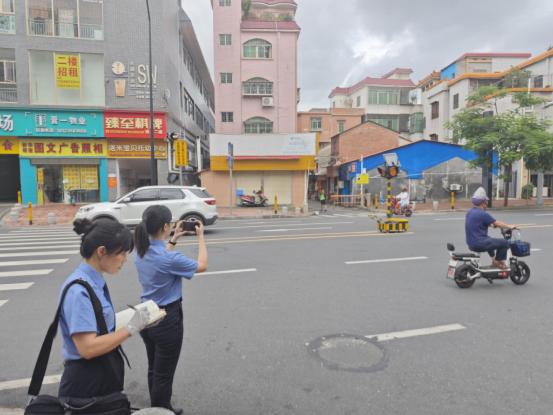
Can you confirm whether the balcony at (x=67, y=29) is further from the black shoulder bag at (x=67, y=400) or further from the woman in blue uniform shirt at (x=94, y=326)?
the black shoulder bag at (x=67, y=400)

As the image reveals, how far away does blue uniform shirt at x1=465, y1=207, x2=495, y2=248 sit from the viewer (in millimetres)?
5648

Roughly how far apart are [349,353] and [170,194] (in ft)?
32.3

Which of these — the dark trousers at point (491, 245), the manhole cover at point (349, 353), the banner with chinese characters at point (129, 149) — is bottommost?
the manhole cover at point (349, 353)

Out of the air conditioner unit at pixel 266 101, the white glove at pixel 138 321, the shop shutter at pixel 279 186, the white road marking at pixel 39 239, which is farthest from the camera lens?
the air conditioner unit at pixel 266 101

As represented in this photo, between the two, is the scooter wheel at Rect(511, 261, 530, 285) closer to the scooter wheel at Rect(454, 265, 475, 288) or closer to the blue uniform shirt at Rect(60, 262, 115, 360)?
the scooter wheel at Rect(454, 265, 475, 288)

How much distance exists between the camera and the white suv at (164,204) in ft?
38.1

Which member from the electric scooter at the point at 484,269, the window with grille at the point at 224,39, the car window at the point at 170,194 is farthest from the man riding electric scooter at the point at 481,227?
the window with grille at the point at 224,39

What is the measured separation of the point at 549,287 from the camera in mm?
5809

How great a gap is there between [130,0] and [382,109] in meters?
32.1

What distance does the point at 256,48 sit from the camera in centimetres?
2634

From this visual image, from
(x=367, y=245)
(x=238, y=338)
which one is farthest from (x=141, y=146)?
(x=238, y=338)

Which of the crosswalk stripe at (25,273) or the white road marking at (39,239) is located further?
the white road marking at (39,239)

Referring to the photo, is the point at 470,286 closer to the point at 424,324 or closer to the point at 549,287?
the point at 549,287

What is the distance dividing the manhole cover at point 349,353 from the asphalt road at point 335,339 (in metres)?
0.02
